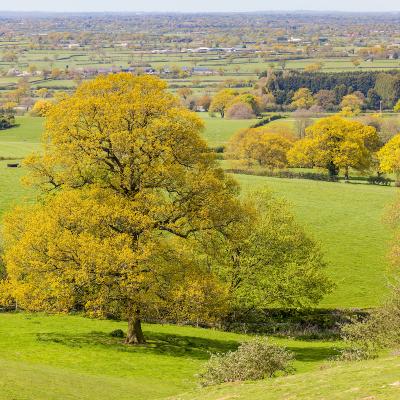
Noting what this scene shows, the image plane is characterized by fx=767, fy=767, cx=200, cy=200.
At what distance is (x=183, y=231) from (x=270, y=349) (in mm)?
11237

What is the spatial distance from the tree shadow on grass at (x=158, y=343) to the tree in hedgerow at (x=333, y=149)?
229 feet

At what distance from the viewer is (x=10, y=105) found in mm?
192000

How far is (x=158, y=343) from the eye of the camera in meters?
39.8

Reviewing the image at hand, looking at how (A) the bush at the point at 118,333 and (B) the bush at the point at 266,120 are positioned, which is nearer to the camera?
(A) the bush at the point at 118,333

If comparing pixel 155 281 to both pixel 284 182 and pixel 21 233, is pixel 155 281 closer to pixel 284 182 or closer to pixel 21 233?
pixel 21 233

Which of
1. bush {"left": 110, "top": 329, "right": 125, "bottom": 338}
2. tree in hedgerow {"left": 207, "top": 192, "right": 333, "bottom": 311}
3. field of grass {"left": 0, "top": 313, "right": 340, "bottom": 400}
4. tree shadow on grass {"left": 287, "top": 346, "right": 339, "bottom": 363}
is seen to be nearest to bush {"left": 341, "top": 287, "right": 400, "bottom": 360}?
field of grass {"left": 0, "top": 313, "right": 340, "bottom": 400}

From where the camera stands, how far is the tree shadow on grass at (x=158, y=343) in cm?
3794

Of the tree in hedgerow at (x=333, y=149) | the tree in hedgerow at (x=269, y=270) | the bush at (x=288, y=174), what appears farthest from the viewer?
the tree in hedgerow at (x=333, y=149)

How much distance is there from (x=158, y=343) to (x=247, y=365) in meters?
11.2

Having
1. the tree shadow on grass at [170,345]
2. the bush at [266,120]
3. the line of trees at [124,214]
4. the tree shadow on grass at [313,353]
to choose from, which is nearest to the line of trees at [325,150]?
the bush at [266,120]

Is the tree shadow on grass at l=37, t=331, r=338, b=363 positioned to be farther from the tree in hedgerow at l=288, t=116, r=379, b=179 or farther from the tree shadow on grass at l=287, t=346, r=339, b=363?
the tree in hedgerow at l=288, t=116, r=379, b=179

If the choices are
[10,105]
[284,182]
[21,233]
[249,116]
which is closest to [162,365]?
[21,233]

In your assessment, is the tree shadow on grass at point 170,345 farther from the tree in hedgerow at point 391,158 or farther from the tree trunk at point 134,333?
the tree in hedgerow at point 391,158

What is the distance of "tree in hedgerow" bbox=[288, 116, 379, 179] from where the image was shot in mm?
107938
